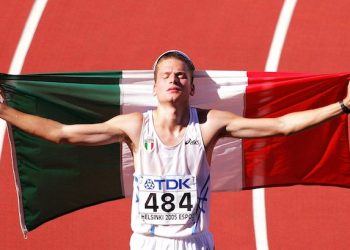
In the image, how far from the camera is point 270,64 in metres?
7.50

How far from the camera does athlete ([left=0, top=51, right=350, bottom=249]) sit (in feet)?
14.6

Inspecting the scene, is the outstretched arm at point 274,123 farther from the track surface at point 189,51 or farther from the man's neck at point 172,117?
the track surface at point 189,51

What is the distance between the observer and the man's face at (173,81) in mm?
4434

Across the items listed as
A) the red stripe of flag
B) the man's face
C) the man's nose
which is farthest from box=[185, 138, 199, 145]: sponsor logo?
the red stripe of flag

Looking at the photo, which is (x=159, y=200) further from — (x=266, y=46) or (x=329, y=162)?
(x=266, y=46)

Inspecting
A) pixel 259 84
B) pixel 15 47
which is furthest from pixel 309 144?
pixel 15 47

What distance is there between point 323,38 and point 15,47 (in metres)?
2.99

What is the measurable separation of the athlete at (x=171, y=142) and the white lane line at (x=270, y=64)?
6.50ft

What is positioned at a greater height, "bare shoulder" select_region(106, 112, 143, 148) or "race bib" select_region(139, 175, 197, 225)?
Answer: "bare shoulder" select_region(106, 112, 143, 148)

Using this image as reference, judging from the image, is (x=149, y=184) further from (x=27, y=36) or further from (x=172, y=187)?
(x=27, y=36)

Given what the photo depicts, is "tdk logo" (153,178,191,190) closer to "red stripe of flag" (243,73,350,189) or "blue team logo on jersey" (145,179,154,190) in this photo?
"blue team logo on jersey" (145,179,154,190)

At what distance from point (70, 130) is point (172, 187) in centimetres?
66

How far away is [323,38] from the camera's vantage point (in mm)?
7648

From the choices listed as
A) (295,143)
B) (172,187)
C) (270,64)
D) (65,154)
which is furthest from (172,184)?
(270,64)
